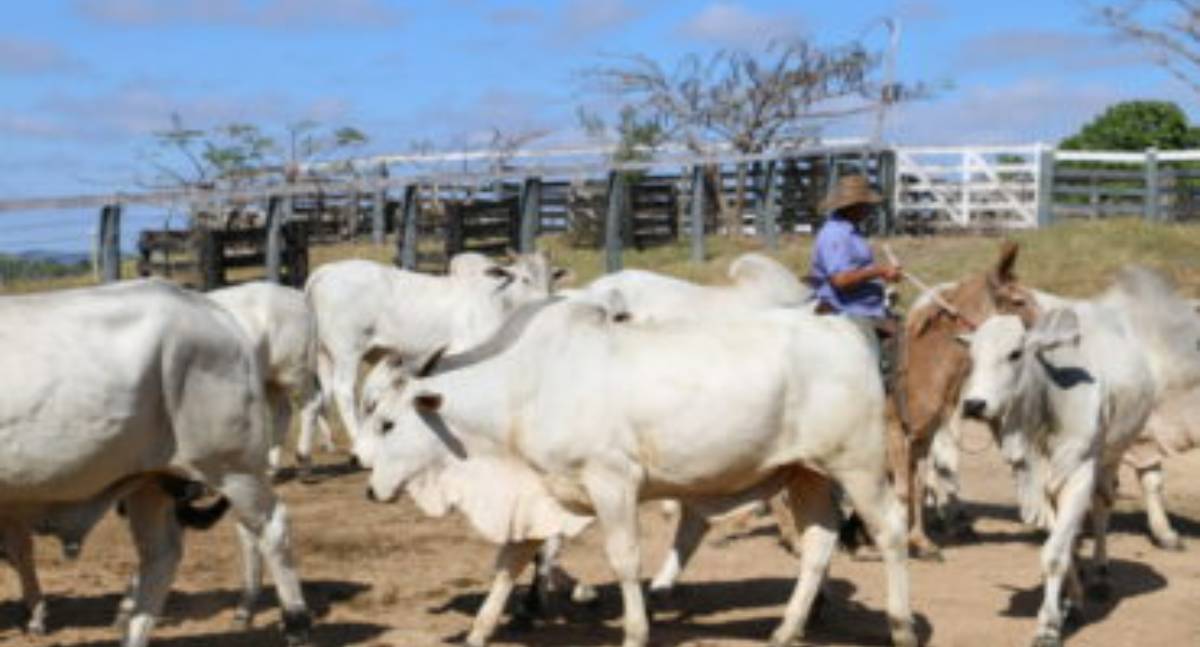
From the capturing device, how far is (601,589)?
9.73 metres

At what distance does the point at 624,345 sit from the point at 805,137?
23.0 m

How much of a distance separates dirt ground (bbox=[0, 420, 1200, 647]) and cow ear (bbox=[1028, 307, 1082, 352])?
1324 millimetres

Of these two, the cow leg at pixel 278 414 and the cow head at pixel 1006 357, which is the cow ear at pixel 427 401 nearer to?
the cow head at pixel 1006 357

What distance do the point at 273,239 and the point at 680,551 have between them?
9.40 m

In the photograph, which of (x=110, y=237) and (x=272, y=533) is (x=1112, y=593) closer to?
(x=272, y=533)

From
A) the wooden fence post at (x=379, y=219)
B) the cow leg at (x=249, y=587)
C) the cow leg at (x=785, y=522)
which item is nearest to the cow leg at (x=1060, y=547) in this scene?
the cow leg at (x=785, y=522)

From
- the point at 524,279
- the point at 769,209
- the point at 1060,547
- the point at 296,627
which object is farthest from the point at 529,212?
the point at 296,627

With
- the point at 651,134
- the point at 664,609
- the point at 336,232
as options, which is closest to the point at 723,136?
the point at 651,134

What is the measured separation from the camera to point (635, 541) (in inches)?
318

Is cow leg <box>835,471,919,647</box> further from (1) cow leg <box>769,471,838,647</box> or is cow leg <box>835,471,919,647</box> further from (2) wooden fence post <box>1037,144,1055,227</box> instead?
(2) wooden fence post <box>1037,144,1055,227</box>

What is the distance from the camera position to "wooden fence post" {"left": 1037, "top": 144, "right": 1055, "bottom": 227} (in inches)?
1093

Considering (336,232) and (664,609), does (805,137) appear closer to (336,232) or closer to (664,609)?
(336,232)

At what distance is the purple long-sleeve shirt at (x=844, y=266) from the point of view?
31.6 feet

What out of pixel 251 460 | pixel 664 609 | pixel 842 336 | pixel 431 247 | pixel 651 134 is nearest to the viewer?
pixel 251 460
